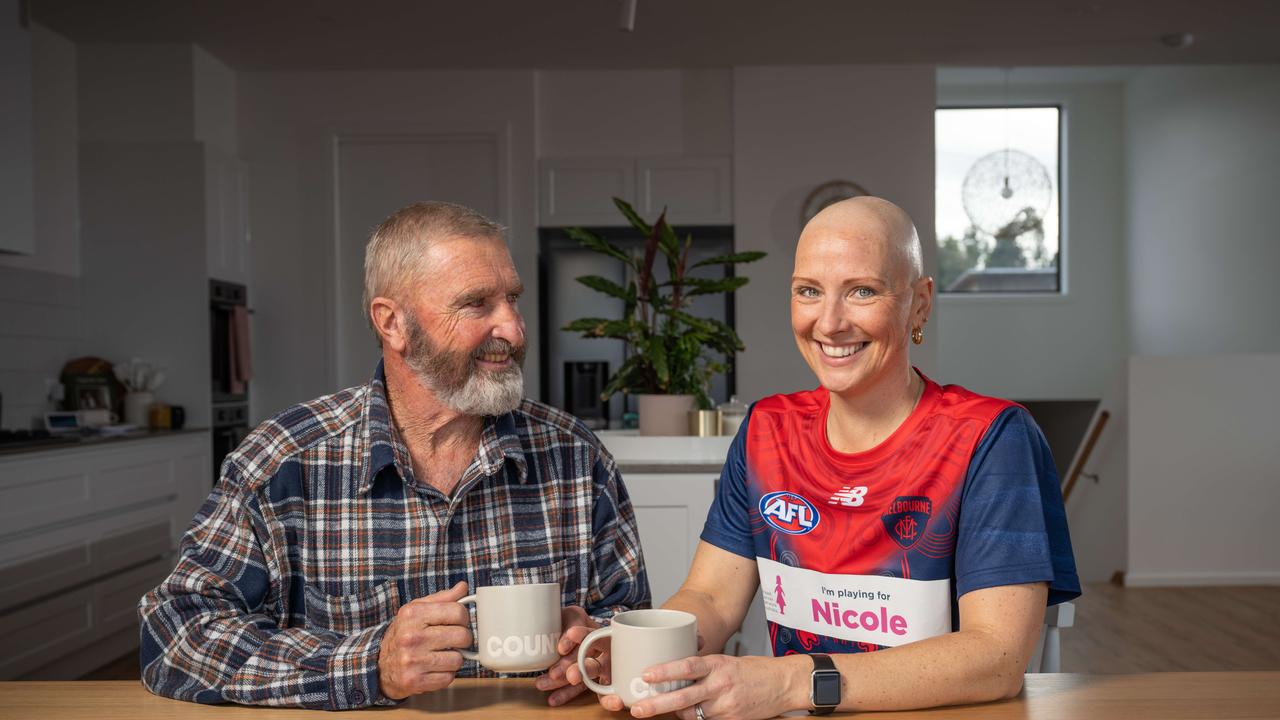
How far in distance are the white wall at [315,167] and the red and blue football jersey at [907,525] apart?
4.69 m

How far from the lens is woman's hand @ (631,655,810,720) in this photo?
961 mm

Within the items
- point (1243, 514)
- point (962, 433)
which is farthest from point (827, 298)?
point (1243, 514)

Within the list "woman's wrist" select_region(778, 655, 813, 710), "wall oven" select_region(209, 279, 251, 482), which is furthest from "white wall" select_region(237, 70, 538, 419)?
"woman's wrist" select_region(778, 655, 813, 710)

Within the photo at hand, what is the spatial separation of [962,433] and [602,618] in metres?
0.52

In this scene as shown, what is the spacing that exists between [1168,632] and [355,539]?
Result: 4168mm

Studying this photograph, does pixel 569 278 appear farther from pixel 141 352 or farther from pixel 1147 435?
pixel 1147 435

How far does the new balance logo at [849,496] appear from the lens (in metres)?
1.29

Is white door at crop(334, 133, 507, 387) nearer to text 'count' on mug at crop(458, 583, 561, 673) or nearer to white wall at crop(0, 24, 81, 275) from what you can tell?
white wall at crop(0, 24, 81, 275)

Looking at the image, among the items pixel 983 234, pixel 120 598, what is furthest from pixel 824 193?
pixel 120 598

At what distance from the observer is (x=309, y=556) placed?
1.37 metres

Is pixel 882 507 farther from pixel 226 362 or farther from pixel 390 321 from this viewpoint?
pixel 226 362

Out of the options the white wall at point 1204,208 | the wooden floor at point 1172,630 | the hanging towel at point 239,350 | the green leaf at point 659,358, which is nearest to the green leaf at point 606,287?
the green leaf at point 659,358

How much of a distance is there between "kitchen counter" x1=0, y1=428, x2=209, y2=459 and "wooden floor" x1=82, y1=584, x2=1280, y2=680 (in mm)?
872

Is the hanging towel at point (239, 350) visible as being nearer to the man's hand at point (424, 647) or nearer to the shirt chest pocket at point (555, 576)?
the shirt chest pocket at point (555, 576)
